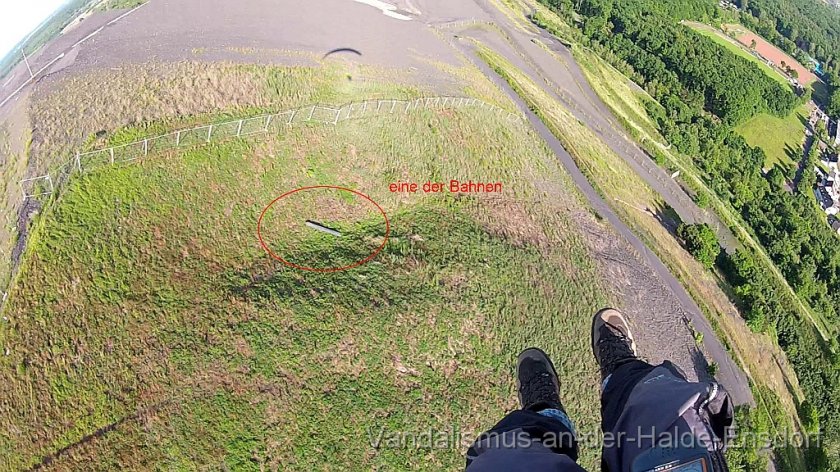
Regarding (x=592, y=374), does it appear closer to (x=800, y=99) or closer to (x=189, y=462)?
(x=189, y=462)

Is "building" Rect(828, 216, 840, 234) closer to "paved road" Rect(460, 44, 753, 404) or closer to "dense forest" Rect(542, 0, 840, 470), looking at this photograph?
"dense forest" Rect(542, 0, 840, 470)

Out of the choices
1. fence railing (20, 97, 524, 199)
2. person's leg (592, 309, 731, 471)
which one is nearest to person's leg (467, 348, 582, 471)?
person's leg (592, 309, 731, 471)

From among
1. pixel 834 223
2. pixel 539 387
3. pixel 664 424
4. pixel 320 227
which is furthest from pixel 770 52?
pixel 664 424

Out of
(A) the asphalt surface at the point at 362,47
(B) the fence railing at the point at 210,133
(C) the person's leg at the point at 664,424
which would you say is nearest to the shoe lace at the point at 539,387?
(C) the person's leg at the point at 664,424

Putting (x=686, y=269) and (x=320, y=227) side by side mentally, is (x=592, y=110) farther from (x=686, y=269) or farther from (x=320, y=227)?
(x=320, y=227)

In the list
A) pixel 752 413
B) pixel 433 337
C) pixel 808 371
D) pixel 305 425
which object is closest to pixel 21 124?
pixel 305 425
